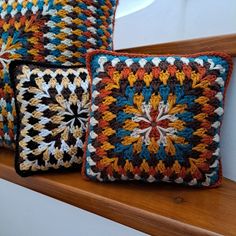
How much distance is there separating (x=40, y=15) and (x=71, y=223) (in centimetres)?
57

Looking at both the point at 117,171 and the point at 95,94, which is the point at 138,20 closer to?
the point at 95,94

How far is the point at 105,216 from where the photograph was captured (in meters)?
0.73

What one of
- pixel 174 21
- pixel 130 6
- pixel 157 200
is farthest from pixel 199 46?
pixel 130 6

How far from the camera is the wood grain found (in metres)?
0.79

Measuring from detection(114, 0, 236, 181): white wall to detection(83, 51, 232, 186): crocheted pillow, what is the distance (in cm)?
60

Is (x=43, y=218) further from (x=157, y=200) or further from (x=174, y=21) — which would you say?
(x=174, y=21)

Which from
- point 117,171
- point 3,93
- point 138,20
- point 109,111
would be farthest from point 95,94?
point 138,20

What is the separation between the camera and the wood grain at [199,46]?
793mm

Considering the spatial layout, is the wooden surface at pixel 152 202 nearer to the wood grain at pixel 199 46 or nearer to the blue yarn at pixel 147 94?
the blue yarn at pixel 147 94

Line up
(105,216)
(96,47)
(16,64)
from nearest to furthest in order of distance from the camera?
(105,216), (16,64), (96,47)

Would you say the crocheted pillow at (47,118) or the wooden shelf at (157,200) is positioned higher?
the crocheted pillow at (47,118)

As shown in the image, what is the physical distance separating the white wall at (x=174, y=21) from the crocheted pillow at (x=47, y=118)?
722mm

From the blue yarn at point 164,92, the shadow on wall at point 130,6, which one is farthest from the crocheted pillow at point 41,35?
the shadow on wall at point 130,6

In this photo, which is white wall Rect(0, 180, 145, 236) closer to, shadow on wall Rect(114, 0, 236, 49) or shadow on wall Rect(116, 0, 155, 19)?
shadow on wall Rect(114, 0, 236, 49)
